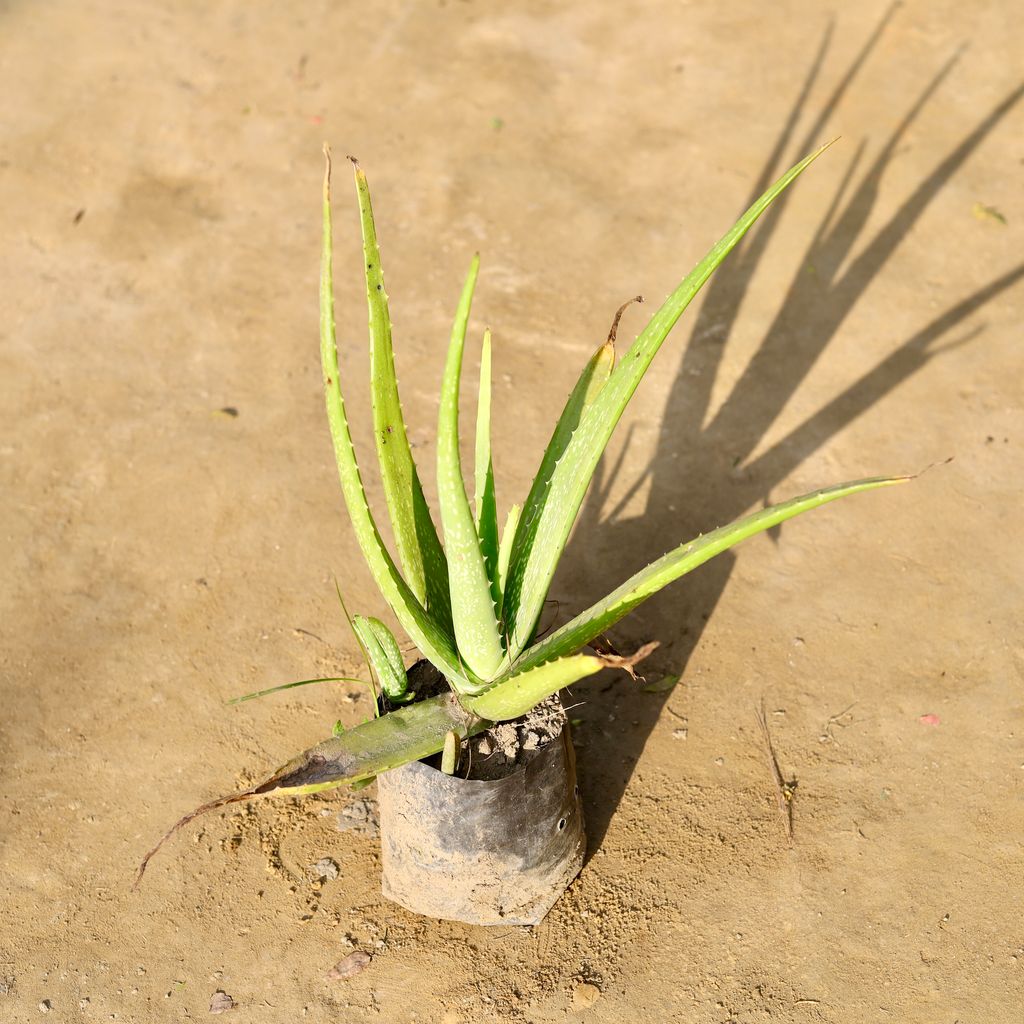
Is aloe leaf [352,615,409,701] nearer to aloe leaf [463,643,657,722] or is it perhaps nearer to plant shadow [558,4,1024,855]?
aloe leaf [463,643,657,722]

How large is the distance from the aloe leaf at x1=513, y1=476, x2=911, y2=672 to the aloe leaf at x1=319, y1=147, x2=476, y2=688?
0.18 metres

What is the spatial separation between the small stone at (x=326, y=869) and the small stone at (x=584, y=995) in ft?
2.45

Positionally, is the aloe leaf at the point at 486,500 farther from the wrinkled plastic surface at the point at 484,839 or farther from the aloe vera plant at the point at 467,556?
the wrinkled plastic surface at the point at 484,839

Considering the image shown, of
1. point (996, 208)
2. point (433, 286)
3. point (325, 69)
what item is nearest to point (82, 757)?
point (433, 286)

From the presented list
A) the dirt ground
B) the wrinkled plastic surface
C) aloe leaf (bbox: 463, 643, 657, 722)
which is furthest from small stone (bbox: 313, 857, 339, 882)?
aloe leaf (bbox: 463, 643, 657, 722)

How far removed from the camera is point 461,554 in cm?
240

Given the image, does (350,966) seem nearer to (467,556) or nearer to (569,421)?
(467,556)

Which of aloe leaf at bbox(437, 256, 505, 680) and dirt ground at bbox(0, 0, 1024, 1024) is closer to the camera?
aloe leaf at bbox(437, 256, 505, 680)

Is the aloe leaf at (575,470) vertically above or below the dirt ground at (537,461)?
above

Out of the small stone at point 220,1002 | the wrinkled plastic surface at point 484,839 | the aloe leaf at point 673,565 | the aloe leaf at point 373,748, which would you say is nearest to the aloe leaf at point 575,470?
the aloe leaf at point 673,565

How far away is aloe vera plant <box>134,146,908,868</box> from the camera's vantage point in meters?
2.25

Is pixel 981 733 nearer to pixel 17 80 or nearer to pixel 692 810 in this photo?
pixel 692 810

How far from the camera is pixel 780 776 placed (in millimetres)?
3377

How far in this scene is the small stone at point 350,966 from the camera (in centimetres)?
302
